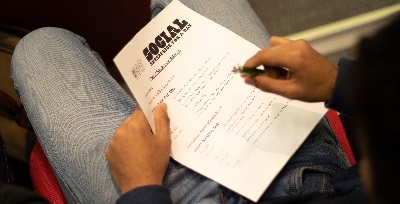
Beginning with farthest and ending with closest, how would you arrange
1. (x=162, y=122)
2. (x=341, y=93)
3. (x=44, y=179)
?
(x=44, y=179) → (x=162, y=122) → (x=341, y=93)

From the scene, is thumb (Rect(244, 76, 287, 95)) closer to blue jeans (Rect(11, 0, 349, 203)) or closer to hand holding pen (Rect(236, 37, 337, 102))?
hand holding pen (Rect(236, 37, 337, 102))

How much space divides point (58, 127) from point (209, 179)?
0.29 m

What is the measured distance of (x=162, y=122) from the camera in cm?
67

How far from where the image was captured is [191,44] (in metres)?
0.73

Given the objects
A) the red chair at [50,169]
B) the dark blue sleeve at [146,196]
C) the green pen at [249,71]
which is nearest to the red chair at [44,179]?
the red chair at [50,169]

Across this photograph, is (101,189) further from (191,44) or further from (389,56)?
(389,56)

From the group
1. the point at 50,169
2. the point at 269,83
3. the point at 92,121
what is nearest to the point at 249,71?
the point at 269,83

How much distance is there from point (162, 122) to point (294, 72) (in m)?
0.23

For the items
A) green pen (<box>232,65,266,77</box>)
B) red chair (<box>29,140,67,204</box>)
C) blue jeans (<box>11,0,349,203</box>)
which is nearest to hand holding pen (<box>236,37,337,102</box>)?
green pen (<box>232,65,266,77</box>)

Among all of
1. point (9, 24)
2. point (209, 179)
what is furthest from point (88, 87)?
point (9, 24)

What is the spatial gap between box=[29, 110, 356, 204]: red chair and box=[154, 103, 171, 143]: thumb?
274 millimetres

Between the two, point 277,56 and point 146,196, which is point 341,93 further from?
point 146,196

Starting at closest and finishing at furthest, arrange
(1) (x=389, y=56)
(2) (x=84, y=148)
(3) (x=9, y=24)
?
(1) (x=389, y=56) < (2) (x=84, y=148) < (3) (x=9, y=24)

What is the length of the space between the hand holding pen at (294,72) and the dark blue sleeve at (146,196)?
0.21 metres
